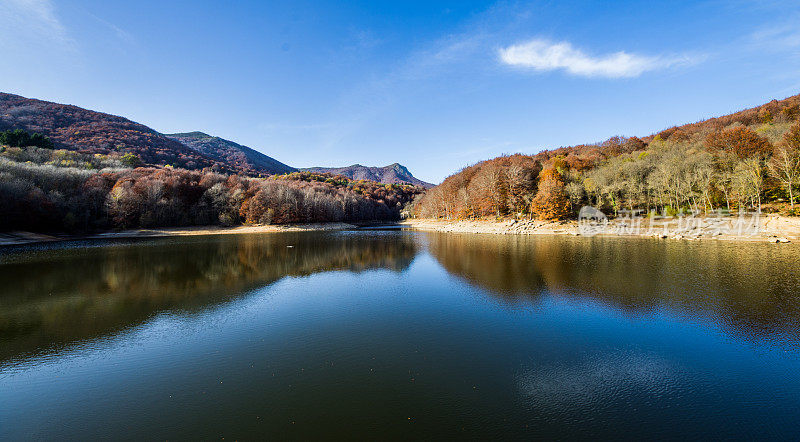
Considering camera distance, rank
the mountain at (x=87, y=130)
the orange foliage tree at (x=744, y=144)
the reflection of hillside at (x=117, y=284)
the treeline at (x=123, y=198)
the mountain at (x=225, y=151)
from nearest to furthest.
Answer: the reflection of hillside at (x=117, y=284) → the orange foliage tree at (x=744, y=144) → the treeline at (x=123, y=198) → the mountain at (x=87, y=130) → the mountain at (x=225, y=151)

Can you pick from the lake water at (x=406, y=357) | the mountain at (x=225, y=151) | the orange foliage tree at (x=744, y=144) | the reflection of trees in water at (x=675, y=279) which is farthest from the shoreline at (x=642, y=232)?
the mountain at (x=225, y=151)

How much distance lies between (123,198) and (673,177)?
8180 centimetres

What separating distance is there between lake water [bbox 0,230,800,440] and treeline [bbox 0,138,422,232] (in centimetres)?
3623

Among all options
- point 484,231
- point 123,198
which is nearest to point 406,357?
point 484,231

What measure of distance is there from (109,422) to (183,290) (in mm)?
10569

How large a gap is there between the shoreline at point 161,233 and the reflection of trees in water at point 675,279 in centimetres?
4627

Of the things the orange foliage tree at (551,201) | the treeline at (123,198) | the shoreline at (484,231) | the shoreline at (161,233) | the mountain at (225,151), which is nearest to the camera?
the shoreline at (484,231)

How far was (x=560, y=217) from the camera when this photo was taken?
161 ft

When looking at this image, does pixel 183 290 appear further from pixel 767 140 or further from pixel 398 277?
pixel 767 140

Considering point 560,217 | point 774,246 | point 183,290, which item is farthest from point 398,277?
point 560,217

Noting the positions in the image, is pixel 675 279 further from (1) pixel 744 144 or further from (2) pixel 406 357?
(1) pixel 744 144

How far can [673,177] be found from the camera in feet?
128

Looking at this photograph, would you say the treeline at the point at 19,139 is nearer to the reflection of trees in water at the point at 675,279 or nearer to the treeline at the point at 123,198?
the treeline at the point at 123,198

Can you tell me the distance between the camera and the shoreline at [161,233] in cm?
3613
